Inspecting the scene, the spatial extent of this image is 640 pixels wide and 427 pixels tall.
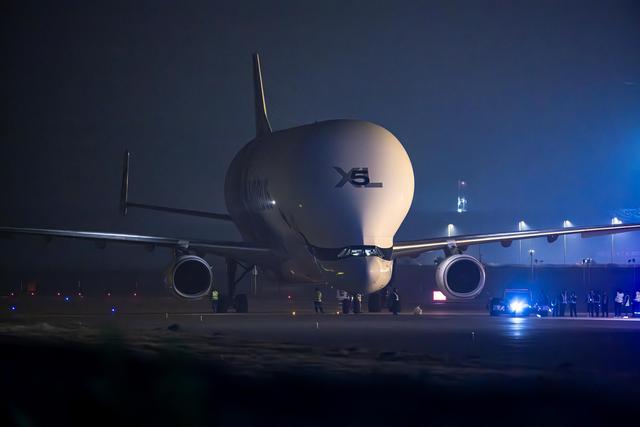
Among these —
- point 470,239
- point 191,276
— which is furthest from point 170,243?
point 470,239

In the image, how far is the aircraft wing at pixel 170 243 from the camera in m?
35.5

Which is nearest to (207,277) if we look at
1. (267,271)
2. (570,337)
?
(267,271)

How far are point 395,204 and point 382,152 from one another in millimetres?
1685

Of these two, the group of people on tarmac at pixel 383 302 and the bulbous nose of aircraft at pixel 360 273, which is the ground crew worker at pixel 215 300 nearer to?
the group of people on tarmac at pixel 383 302

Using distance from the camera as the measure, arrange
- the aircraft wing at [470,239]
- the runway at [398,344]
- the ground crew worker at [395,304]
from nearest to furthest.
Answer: the runway at [398,344], the aircraft wing at [470,239], the ground crew worker at [395,304]

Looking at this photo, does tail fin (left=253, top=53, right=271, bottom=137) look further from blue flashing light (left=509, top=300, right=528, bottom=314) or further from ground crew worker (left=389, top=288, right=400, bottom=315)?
blue flashing light (left=509, top=300, right=528, bottom=314)

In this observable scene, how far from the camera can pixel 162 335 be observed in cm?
2120

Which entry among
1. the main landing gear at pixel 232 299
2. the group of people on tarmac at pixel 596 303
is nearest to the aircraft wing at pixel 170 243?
the main landing gear at pixel 232 299

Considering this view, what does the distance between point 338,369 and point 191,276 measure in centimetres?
2238

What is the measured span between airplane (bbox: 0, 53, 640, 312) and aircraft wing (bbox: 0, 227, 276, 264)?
4cm

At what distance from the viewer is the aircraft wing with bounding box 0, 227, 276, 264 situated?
3547cm

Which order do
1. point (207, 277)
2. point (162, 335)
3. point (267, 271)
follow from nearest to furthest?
point (162, 335)
point (207, 277)
point (267, 271)

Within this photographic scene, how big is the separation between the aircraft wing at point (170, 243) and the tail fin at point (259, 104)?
29.9ft

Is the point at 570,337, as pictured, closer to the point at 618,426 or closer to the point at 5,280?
the point at 618,426
